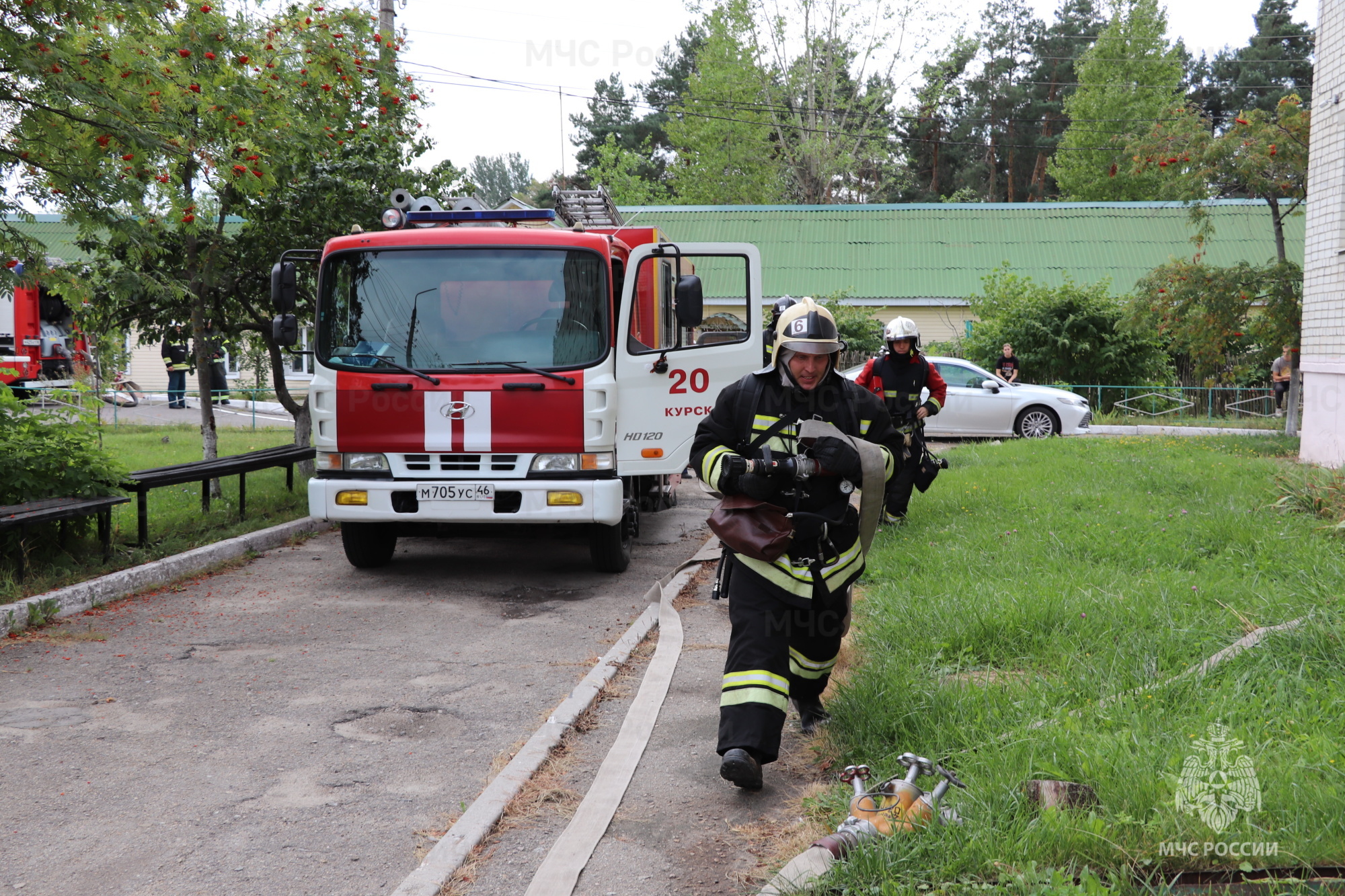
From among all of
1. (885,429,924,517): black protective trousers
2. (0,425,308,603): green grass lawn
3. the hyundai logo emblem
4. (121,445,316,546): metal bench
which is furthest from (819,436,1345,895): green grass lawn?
(121,445,316,546): metal bench

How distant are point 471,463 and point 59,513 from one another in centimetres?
266

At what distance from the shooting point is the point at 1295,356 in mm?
17203

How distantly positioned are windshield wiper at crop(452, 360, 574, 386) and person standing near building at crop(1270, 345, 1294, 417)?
1445 centimetres

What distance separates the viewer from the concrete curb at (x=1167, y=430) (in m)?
20.1

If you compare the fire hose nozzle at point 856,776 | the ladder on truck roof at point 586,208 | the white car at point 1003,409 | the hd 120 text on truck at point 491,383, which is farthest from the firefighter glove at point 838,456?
the white car at point 1003,409

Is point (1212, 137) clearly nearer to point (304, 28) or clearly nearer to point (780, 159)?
point (304, 28)

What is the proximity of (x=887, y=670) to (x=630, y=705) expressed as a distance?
125 cm

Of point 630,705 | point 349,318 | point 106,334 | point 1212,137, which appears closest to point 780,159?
point 1212,137

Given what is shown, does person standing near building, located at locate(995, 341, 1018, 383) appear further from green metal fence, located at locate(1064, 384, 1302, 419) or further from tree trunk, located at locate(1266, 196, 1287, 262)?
tree trunk, located at locate(1266, 196, 1287, 262)

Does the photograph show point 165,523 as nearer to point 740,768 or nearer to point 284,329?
point 284,329

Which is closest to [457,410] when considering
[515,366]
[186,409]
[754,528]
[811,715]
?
[515,366]

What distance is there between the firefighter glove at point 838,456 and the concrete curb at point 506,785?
1.67m

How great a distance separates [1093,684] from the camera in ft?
14.9

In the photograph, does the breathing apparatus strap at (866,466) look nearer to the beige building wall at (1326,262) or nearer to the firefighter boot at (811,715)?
the firefighter boot at (811,715)
